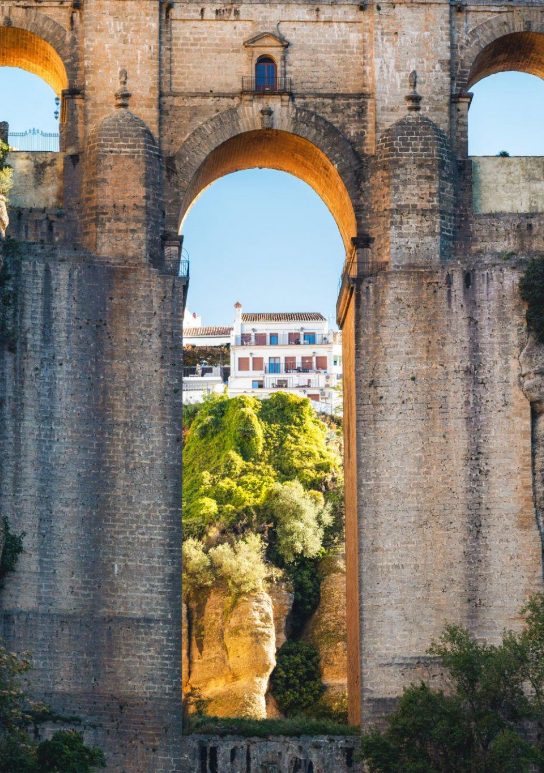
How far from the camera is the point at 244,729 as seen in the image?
40.5 metres

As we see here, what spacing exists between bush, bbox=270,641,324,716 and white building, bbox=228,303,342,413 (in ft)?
99.3

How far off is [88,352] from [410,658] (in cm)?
932

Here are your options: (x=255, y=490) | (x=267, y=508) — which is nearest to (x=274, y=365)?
(x=255, y=490)

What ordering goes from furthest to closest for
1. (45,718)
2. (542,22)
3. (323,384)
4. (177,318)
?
1. (323,384)
2. (542,22)
3. (177,318)
4. (45,718)

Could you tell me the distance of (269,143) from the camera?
44.8 m

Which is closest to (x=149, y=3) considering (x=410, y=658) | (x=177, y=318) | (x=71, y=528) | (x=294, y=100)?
(x=294, y=100)

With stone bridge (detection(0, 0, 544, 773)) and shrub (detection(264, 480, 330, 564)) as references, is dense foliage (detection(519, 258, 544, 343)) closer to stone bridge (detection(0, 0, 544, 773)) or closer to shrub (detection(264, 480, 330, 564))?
stone bridge (detection(0, 0, 544, 773))

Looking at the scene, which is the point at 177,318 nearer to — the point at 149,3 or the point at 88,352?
the point at 88,352

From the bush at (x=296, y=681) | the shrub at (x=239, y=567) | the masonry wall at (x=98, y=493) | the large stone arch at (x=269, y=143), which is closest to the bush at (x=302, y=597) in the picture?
the shrub at (x=239, y=567)

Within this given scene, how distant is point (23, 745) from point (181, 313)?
458 inches

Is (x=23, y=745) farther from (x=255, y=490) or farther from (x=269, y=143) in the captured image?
(x=255, y=490)

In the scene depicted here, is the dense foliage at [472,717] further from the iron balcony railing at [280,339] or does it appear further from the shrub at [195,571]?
the iron balcony railing at [280,339]

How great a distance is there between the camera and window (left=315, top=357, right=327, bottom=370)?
8744cm

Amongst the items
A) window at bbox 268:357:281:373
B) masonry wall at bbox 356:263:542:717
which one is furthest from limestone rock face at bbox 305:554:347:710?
window at bbox 268:357:281:373
